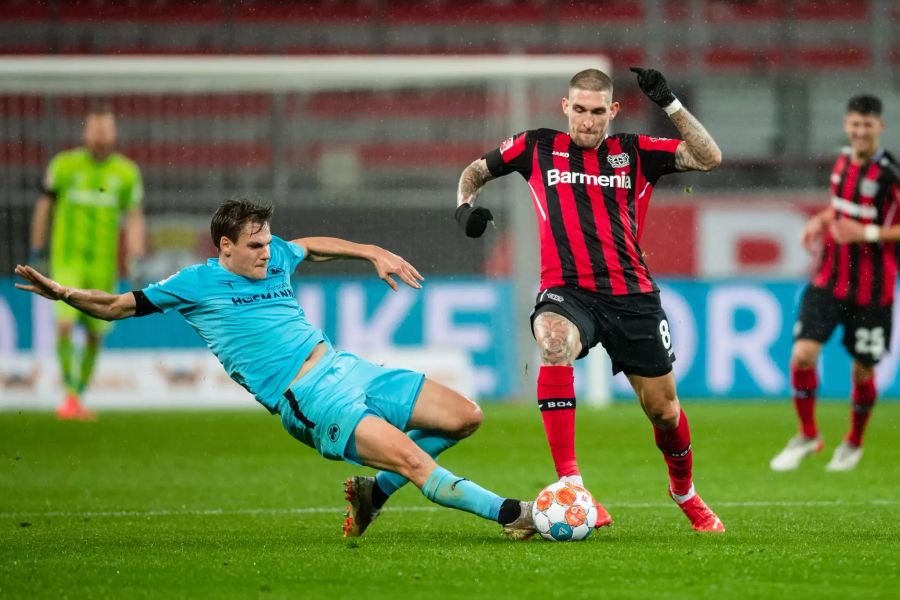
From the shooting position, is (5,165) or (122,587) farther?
(5,165)

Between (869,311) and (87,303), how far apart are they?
5.60 m

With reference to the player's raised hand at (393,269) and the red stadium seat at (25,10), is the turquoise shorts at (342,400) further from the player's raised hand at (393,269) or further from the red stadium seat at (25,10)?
the red stadium seat at (25,10)

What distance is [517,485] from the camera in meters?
8.45

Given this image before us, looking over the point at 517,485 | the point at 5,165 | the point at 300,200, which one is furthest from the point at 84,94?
the point at 517,485

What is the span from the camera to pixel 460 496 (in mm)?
5637

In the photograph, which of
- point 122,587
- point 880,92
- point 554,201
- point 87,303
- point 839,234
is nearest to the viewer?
point 122,587

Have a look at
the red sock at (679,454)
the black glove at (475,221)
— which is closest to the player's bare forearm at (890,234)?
the red sock at (679,454)

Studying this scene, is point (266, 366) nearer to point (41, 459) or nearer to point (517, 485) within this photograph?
point (517, 485)

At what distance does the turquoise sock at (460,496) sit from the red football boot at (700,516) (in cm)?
107

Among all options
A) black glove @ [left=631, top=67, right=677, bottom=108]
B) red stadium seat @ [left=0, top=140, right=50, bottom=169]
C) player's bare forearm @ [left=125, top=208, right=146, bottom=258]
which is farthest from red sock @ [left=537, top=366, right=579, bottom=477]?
red stadium seat @ [left=0, top=140, right=50, bottom=169]

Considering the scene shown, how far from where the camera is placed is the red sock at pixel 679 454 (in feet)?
20.9

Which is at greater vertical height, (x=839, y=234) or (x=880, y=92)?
(x=880, y=92)

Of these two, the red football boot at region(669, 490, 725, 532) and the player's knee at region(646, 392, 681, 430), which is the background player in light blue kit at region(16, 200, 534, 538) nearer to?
the player's knee at region(646, 392, 681, 430)

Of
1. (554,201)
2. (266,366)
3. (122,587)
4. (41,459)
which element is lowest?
(41,459)
